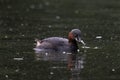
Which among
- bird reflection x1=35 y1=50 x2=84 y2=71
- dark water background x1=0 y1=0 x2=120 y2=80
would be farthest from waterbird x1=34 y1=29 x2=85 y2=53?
dark water background x1=0 y1=0 x2=120 y2=80

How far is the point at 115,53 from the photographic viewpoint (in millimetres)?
18453

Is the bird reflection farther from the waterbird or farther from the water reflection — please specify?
the waterbird

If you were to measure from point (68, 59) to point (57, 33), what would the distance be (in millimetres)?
5486

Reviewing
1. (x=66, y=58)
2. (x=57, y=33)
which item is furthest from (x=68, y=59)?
(x=57, y=33)

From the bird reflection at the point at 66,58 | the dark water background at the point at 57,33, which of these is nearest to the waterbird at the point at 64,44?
the bird reflection at the point at 66,58

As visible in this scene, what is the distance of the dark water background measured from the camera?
51.0 ft

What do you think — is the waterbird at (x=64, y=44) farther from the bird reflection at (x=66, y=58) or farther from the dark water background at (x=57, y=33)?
the dark water background at (x=57, y=33)

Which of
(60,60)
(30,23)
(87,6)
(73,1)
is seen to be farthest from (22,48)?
(73,1)

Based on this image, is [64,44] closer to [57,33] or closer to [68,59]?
[68,59]

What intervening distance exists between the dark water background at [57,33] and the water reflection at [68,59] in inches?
4.9

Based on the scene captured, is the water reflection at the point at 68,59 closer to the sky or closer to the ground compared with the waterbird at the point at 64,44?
closer to the ground

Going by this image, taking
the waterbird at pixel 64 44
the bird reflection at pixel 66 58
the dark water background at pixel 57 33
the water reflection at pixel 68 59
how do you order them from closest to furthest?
the dark water background at pixel 57 33
the water reflection at pixel 68 59
the bird reflection at pixel 66 58
the waterbird at pixel 64 44

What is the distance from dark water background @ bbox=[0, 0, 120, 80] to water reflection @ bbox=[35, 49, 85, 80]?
12 cm

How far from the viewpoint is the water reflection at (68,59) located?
52.3ft
